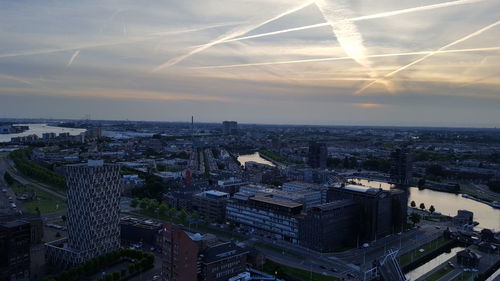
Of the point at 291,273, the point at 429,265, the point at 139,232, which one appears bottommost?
the point at 429,265

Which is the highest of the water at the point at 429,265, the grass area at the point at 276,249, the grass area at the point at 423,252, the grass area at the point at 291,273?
the grass area at the point at 291,273

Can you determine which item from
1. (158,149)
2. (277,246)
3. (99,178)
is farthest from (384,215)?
(158,149)

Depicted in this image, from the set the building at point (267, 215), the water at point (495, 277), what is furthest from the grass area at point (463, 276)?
the building at point (267, 215)

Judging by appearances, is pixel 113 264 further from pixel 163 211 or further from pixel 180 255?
pixel 163 211

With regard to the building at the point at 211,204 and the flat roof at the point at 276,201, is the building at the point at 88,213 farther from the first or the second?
the flat roof at the point at 276,201

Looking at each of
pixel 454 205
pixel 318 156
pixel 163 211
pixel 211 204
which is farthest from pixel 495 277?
pixel 318 156

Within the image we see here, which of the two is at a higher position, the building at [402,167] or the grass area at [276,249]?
the building at [402,167]

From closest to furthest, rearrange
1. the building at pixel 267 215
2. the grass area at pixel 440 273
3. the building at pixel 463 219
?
the grass area at pixel 440 273 → the building at pixel 267 215 → the building at pixel 463 219
